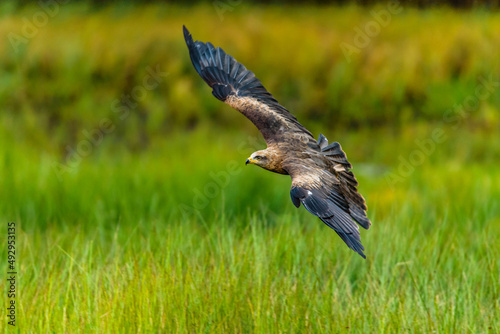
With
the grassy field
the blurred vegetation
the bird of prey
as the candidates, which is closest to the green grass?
the grassy field

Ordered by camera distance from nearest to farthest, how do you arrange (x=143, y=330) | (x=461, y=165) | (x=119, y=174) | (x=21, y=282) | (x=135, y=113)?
(x=143, y=330), (x=21, y=282), (x=119, y=174), (x=461, y=165), (x=135, y=113)

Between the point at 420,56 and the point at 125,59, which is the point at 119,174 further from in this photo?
the point at 420,56

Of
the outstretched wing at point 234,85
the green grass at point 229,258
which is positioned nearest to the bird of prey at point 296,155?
the outstretched wing at point 234,85

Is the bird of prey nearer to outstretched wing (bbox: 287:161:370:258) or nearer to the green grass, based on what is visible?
outstretched wing (bbox: 287:161:370:258)

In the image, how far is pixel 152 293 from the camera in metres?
3.45

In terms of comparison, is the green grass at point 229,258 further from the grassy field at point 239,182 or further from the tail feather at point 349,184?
the tail feather at point 349,184

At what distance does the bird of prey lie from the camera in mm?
2943

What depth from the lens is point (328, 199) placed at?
120 inches

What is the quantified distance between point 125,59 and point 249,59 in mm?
→ 1538

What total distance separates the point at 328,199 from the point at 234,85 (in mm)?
1114

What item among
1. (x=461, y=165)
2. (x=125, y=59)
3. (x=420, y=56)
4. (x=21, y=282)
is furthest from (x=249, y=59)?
(x=21, y=282)

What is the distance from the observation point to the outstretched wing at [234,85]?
12.0ft

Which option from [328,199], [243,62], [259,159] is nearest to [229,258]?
[259,159]

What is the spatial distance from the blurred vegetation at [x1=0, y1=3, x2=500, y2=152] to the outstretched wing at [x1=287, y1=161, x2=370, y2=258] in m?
4.78
